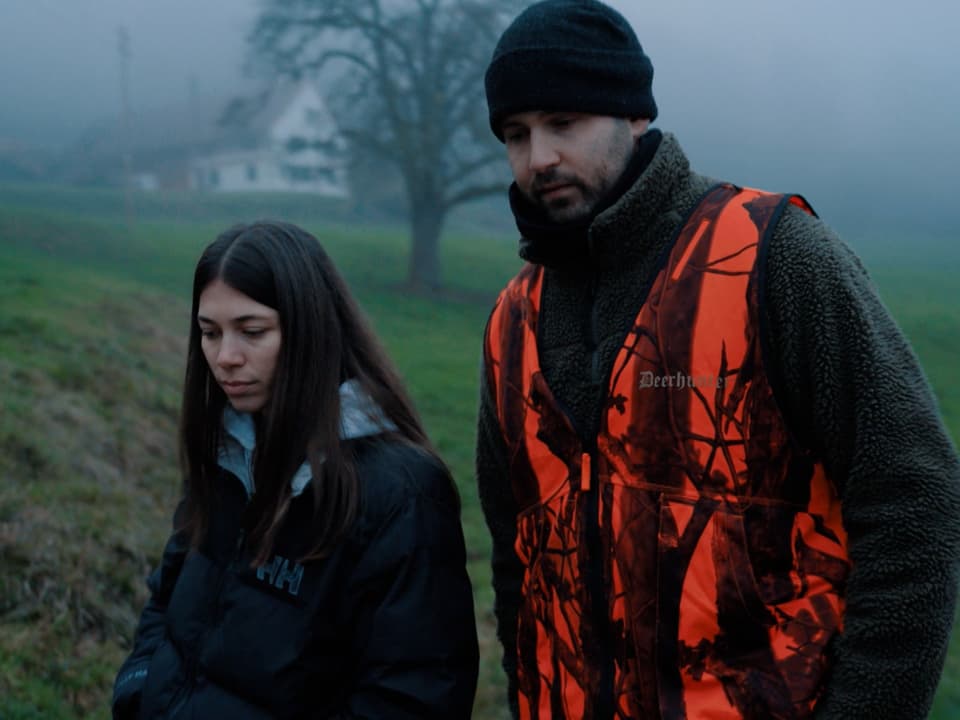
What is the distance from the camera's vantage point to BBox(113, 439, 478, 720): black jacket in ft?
6.62

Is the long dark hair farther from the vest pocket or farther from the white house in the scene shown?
the white house

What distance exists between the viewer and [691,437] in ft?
5.85

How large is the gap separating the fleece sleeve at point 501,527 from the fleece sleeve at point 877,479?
2.52 ft

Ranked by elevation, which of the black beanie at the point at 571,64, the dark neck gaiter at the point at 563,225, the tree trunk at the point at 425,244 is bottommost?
the tree trunk at the point at 425,244

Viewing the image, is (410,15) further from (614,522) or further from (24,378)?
(614,522)

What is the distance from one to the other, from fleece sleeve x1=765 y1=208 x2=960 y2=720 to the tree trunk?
2357 centimetres

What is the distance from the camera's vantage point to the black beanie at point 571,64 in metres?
1.93

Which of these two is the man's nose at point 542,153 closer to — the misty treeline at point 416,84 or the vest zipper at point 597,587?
the vest zipper at point 597,587

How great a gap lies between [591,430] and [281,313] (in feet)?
2.59

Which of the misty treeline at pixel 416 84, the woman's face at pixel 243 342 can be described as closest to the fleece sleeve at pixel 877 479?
the woman's face at pixel 243 342

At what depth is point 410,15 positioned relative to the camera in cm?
2397

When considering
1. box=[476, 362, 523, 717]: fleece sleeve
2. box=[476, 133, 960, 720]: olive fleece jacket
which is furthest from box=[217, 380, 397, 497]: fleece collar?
box=[476, 133, 960, 720]: olive fleece jacket

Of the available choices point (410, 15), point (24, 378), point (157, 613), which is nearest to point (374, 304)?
point (410, 15)

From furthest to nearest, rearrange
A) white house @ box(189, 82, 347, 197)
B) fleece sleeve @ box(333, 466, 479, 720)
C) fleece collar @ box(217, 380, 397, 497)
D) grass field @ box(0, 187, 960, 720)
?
white house @ box(189, 82, 347, 197), grass field @ box(0, 187, 960, 720), fleece collar @ box(217, 380, 397, 497), fleece sleeve @ box(333, 466, 479, 720)
